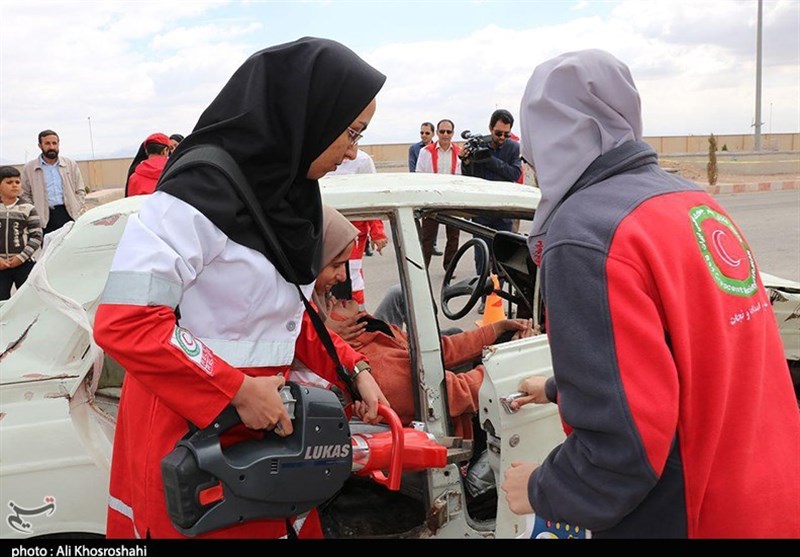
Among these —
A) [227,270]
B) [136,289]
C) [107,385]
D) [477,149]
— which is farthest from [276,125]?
[477,149]

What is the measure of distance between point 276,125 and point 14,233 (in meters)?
5.61

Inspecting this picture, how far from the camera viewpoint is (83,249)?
263 cm

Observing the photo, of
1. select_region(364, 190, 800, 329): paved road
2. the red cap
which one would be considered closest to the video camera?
select_region(364, 190, 800, 329): paved road

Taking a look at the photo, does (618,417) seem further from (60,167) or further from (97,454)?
(60,167)

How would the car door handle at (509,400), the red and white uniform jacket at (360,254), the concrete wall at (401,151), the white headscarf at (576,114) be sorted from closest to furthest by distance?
the white headscarf at (576,114) < the car door handle at (509,400) < the red and white uniform jacket at (360,254) < the concrete wall at (401,151)

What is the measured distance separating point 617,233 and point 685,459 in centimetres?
42

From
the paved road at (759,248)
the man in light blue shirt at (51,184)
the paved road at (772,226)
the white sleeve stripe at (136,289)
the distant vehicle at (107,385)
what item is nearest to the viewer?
the white sleeve stripe at (136,289)

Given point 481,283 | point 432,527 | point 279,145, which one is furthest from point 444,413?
point 279,145

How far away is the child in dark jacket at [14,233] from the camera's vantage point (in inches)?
251

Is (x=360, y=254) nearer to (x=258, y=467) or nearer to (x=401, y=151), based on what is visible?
(x=258, y=467)

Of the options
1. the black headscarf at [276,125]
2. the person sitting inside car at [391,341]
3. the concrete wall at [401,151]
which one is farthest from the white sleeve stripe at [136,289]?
the concrete wall at [401,151]

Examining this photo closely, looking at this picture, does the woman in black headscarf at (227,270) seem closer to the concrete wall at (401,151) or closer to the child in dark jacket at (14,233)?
the child in dark jacket at (14,233)

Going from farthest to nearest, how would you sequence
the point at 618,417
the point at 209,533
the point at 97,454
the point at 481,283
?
the point at 481,283
the point at 97,454
the point at 209,533
the point at 618,417

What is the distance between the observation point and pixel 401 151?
3250 cm
